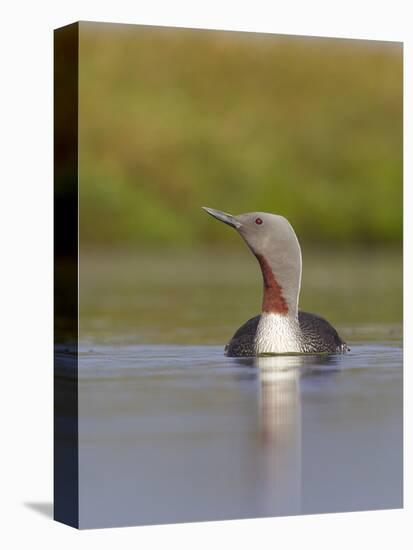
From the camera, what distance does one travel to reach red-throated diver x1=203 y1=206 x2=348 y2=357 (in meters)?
9.93

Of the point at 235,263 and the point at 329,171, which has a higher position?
the point at 329,171

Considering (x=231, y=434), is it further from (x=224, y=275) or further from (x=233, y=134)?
(x=233, y=134)

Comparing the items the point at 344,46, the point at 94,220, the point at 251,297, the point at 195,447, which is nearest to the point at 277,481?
the point at 195,447

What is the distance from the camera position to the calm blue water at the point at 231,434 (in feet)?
30.1

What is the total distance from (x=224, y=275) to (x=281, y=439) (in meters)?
1.11

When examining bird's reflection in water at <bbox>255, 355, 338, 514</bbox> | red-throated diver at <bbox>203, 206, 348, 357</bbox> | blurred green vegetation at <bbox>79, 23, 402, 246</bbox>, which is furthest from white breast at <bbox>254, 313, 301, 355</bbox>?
blurred green vegetation at <bbox>79, 23, 402, 246</bbox>

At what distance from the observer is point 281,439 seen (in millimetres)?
9633

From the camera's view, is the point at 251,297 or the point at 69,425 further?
the point at 251,297

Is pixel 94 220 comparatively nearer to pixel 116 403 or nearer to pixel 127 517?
pixel 116 403

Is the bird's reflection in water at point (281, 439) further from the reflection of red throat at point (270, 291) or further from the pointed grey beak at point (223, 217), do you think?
the pointed grey beak at point (223, 217)

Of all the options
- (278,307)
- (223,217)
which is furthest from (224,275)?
(278,307)

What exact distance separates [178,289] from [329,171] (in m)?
1.33

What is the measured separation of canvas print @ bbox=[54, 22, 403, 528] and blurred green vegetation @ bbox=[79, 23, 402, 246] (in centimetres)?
1

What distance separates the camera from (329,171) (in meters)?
10.1
